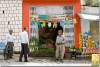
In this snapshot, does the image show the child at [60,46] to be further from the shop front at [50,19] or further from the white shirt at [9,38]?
the white shirt at [9,38]

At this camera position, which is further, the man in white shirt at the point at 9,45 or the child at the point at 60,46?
the man in white shirt at the point at 9,45

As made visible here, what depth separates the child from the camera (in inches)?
957

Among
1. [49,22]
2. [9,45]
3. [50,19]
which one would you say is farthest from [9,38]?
[50,19]

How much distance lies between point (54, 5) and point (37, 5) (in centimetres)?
113

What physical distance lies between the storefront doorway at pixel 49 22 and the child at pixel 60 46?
90.2 inches

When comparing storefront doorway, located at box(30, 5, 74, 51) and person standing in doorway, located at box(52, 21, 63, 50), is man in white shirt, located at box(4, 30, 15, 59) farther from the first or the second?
person standing in doorway, located at box(52, 21, 63, 50)

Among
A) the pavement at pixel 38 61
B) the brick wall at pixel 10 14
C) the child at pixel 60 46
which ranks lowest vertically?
the pavement at pixel 38 61

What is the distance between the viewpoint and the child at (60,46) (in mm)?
24297

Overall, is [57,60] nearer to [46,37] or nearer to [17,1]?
[46,37]

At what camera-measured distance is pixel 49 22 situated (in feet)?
88.6

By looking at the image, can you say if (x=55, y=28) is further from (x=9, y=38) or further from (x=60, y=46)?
(x=9, y=38)

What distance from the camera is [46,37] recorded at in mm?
27297

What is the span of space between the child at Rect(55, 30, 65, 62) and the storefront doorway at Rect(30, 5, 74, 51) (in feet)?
7.52

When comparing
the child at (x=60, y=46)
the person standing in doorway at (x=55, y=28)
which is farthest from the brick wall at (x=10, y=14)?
the child at (x=60, y=46)
